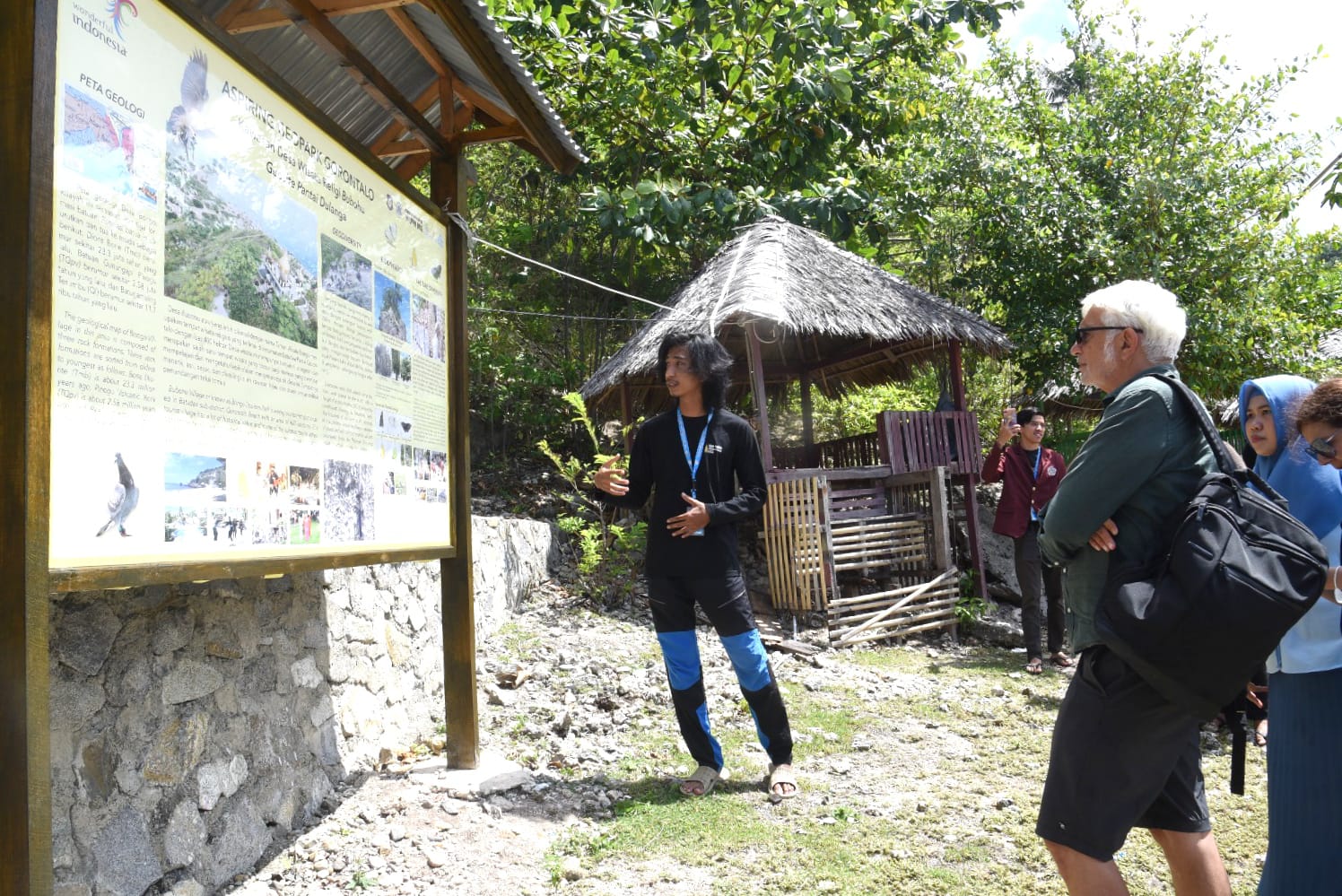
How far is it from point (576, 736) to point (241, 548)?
260 cm

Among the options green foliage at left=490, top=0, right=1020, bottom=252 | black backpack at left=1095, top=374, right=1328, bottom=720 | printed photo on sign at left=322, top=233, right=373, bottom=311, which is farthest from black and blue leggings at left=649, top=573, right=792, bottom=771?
green foliage at left=490, top=0, right=1020, bottom=252

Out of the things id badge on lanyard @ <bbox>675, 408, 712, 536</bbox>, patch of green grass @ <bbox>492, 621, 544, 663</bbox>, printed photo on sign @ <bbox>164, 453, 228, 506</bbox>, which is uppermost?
id badge on lanyard @ <bbox>675, 408, 712, 536</bbox>

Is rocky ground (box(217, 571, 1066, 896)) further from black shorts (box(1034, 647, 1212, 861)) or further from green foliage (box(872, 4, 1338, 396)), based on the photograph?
green foliage (box(872, 4, 1338, 396))

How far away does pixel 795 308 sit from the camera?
8.40m

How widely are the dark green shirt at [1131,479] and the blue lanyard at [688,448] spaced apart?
6.34 ft

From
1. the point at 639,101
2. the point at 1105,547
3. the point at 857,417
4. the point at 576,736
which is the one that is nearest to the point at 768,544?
the point at 576,736

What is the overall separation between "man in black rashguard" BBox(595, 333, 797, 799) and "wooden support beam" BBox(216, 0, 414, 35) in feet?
5.52

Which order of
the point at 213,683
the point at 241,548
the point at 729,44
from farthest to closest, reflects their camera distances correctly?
the point at 729,44, the point at 213,683, the point at 241,548

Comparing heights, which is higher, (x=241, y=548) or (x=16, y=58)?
(x=16, y=58)

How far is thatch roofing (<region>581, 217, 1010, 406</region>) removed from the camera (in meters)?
8.41

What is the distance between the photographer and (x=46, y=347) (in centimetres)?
178

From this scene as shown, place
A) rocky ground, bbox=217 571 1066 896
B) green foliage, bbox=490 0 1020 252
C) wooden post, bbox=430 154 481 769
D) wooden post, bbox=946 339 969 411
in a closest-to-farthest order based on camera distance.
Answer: rocky ground, bbox=217 571 1066 896, wooden post, bbox=430 154 481 769, green foliage, bbox=490 0 1020 252, wooden post, bbox=946 339 969 411

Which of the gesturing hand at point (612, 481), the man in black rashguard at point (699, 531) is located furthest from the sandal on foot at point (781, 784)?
the gesturing hand at point (612, 481)

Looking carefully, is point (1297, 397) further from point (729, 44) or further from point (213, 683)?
point (729, 44)
